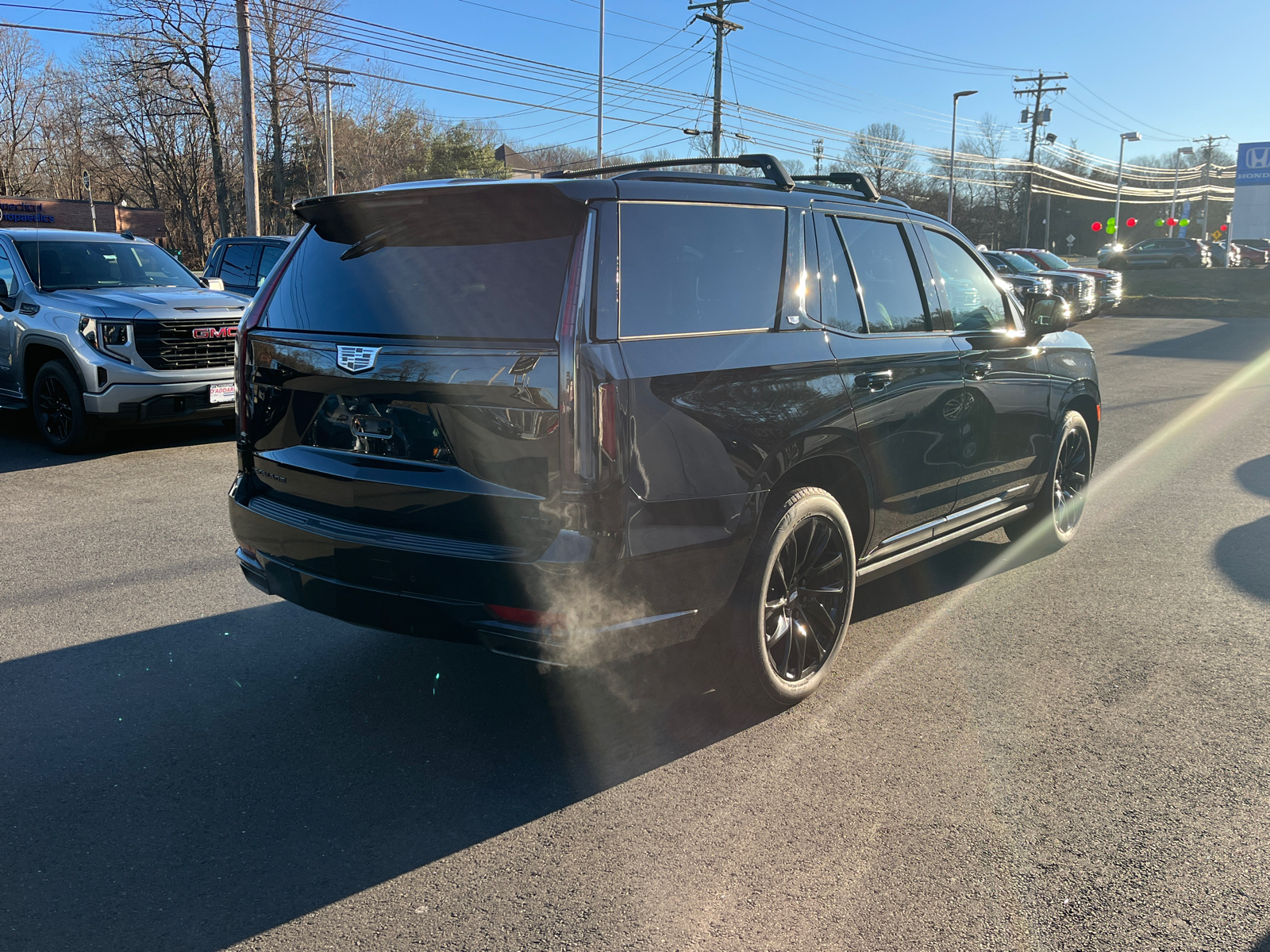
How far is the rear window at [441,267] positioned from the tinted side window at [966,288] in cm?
239

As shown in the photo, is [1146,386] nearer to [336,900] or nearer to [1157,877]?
[1157,877]

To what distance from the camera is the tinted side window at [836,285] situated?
3996 millimetres

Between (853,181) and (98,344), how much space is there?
6.66 m

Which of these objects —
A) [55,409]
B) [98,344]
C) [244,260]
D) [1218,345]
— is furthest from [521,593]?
[1218,345]

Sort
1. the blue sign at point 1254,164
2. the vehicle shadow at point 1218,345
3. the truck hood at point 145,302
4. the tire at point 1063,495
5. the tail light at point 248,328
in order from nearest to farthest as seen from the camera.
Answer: the tail light at point 248,328, the tire at point 1063,495, the truck hood at point 145,302, the vehicle shadow at point 1218,345, the blue sign at point 1254,164

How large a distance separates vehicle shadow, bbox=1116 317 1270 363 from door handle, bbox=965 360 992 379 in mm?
16060

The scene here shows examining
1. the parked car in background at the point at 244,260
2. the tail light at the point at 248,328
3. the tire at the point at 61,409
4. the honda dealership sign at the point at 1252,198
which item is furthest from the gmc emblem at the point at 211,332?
the honda dealership sign at the point at 1252,198

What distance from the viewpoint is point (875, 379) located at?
405 centimetres

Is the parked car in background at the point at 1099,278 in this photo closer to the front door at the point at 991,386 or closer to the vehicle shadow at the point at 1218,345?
the vehicle shadow at the point at 1218,345

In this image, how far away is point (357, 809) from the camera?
3.09m

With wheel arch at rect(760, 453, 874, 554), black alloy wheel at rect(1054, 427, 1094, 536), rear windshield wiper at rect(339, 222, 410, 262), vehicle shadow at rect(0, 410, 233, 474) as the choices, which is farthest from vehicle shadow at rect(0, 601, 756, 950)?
vehicle shadow at rect(0, 410, 233, 474)

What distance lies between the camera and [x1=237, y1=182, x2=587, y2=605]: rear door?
304 cm

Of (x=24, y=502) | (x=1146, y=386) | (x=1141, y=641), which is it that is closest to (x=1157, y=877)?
(x=1141, y=641)

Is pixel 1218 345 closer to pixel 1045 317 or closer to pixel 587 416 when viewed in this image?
pixel 1045 317
